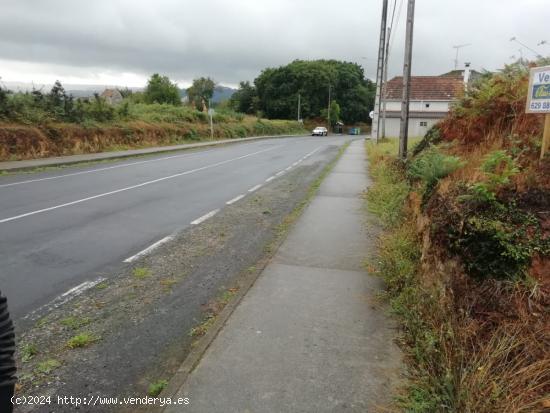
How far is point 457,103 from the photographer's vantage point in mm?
9320

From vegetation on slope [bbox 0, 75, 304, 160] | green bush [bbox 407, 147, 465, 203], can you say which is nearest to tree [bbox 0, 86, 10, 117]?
vegetation on slope [bbox 0, 75, 304, 160]

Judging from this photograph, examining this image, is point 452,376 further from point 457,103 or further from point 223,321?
point 457,103

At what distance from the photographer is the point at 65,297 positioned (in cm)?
462

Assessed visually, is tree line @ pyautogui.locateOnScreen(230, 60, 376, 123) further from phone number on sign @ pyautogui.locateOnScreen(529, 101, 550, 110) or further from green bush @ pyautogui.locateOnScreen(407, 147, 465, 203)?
phone number on sign @ pyautogui.locateOnScreen(529, 101, 550, 110)

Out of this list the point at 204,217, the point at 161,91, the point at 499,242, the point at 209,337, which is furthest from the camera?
the point at 161,91

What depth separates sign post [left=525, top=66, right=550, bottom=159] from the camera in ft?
14.7

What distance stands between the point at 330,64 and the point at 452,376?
8769cm

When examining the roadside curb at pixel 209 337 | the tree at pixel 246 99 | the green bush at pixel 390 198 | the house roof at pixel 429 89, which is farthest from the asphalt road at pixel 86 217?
the tree at pixel 246 99

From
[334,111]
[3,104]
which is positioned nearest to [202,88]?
[334,111]

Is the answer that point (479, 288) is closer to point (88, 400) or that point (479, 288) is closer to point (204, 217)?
point (88, 400)

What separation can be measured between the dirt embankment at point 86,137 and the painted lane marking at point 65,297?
50.8 ft

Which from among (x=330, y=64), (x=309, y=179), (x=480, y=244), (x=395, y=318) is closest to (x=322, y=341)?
(x=395, y=318)

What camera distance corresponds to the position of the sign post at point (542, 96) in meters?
4.48

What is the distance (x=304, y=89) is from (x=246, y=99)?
11.8 metres
